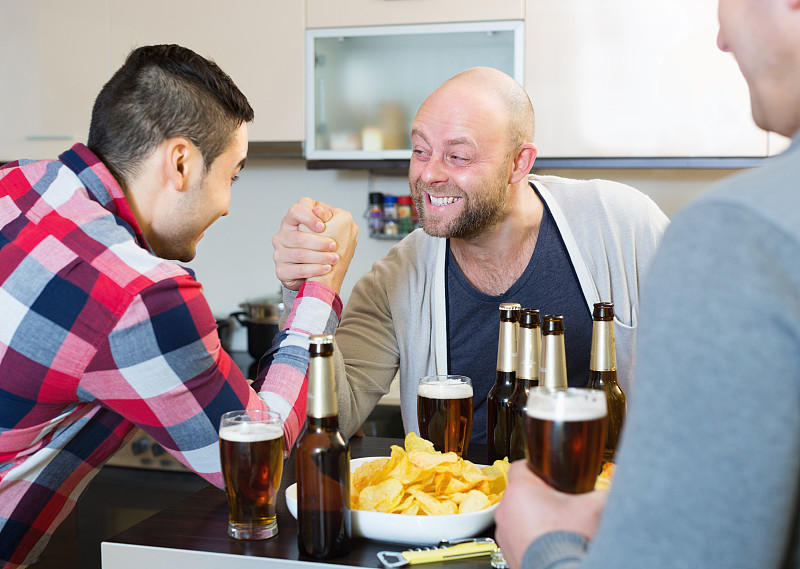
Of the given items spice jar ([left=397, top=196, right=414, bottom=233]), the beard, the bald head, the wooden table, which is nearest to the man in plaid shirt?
the wooden table

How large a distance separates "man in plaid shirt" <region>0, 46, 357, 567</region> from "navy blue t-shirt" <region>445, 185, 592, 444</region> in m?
0.52

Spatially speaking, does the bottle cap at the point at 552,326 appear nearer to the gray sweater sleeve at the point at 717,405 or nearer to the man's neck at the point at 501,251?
the gray sweater sleeve at the point at 717,405

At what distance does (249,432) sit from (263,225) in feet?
8.04

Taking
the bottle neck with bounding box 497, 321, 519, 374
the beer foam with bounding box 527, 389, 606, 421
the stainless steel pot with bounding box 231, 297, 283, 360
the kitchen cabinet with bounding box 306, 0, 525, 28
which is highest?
the kitchen cabinet with bounding box 306, 0, 525, 28

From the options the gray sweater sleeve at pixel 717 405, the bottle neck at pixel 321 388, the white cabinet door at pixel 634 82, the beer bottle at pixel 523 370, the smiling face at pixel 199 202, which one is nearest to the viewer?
the gray sweater sleeve at pixel 717 405

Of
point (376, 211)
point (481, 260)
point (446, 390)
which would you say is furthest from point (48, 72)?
point (446, 390)

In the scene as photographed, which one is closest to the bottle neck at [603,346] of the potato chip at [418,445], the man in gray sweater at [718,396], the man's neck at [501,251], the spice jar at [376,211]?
the potato chip at [418,445]

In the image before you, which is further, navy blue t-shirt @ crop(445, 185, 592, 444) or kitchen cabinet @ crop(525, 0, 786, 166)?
kitchen cabinet @ crop(525, 0, 786, 166)

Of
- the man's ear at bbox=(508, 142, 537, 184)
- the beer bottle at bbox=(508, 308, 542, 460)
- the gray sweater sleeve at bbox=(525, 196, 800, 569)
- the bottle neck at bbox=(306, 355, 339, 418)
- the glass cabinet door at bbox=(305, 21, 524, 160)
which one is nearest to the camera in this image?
the gray sweater sleeve at bbox=(525, 196, 800, 569)

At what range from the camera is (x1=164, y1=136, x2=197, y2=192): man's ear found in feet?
4.00

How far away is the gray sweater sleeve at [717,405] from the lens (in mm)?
448

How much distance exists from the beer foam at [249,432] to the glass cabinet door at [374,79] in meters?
1.92

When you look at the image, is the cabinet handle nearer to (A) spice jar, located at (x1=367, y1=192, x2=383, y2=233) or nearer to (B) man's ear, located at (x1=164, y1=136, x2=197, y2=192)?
(A) spice jar, located at (x1=367, y1=192, x2=383, y2=233)

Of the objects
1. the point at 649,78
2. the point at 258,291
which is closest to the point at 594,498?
the point at 649,78
